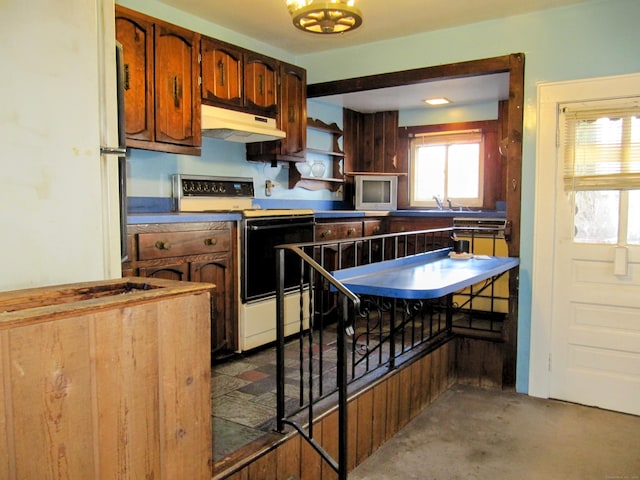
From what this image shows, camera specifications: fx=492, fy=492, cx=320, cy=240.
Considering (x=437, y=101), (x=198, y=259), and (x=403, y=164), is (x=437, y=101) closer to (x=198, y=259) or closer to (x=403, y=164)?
(x=403, y=164)

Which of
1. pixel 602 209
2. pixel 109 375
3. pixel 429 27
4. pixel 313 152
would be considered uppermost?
pixel 429 27

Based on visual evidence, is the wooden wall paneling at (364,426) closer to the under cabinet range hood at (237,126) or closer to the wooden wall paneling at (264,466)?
the wooden wall paneling at (264,466)

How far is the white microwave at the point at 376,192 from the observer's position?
5629 mm

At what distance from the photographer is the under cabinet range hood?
3293 mm

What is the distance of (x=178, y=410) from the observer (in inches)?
45.3

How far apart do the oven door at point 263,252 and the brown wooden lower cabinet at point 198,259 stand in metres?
0.09

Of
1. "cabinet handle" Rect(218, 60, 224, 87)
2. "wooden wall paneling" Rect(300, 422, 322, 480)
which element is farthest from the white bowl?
"wooden wall paneling" Rect(300, 422, 322, 480)

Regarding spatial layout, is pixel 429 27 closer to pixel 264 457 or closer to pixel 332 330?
pixel 332 330

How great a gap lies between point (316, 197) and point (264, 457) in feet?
12.0

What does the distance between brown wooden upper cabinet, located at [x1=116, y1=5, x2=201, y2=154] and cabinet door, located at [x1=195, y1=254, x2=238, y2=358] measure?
2.54ft

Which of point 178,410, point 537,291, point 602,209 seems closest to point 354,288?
point 178,410

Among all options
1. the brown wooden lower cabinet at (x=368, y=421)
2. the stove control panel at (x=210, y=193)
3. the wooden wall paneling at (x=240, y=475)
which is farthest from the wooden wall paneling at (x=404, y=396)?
the stove control panel at (x=210, y=193)

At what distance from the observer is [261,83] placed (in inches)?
146

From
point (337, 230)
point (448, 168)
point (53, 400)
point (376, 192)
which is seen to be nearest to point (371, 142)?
point (376, 192)
